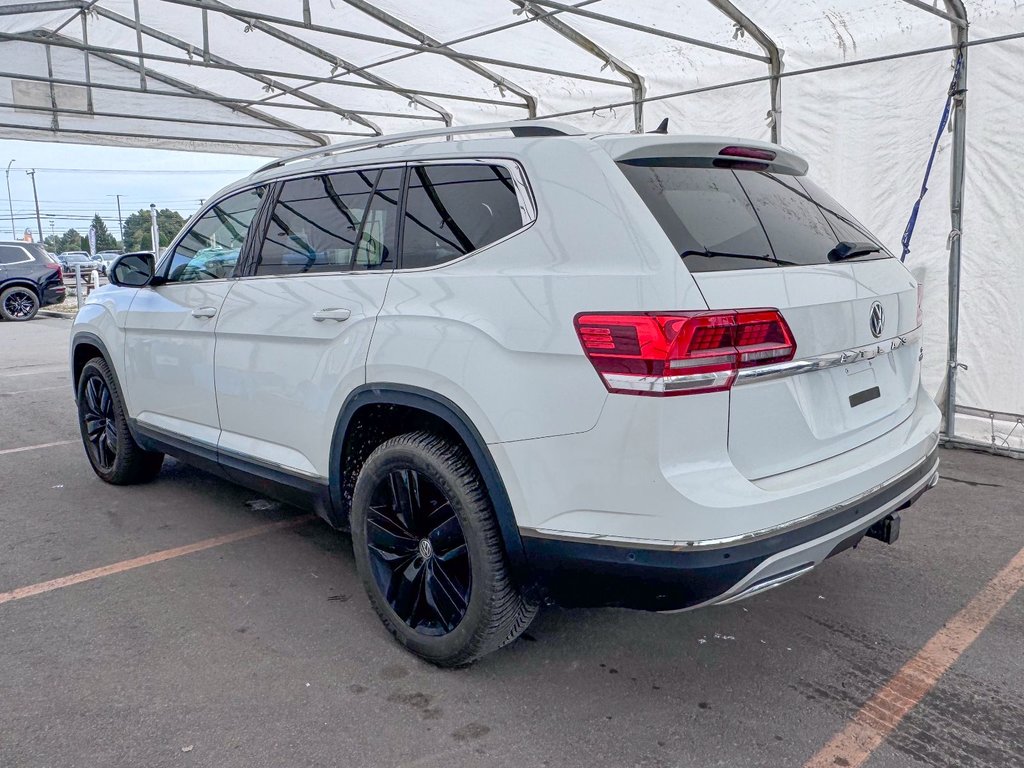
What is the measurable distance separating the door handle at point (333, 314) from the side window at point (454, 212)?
0.30m

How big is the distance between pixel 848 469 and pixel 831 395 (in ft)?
0.77

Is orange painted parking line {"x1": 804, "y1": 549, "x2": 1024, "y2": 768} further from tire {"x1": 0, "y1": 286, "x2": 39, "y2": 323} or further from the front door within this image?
tire {"x1": 0, "y1": 286, "x2": 39, "y2": 323}

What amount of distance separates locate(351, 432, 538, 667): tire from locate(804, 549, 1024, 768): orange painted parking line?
1.04 meters

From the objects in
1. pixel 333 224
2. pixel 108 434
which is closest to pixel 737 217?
pixel 333 224

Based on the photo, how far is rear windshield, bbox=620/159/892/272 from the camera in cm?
241

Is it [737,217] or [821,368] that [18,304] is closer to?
[737,217]

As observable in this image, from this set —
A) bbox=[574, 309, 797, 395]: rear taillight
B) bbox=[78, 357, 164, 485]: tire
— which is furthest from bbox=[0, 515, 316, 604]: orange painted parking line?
bbox=[574, 309, 797, 395]: rear taillight

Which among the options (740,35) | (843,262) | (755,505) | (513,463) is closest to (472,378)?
(513,463)

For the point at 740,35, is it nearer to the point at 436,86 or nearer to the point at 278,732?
the point at 436,86

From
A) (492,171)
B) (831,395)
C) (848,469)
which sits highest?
(492,171)

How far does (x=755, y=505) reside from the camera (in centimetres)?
223

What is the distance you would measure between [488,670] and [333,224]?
1863 millimetres

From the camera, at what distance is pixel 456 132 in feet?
10.2

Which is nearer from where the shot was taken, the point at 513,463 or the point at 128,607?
the point at 513,463
